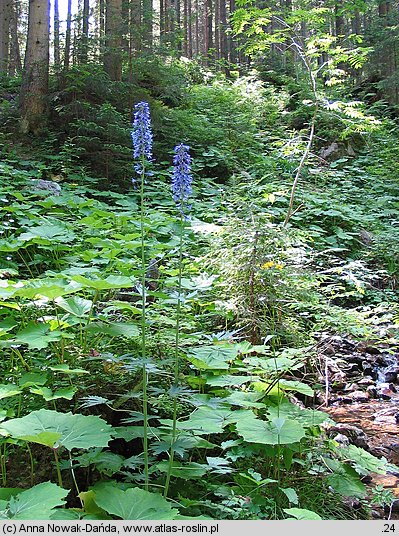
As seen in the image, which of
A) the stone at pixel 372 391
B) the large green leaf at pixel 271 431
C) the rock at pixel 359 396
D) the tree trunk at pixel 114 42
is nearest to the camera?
the large green leaf at pixel 271 431

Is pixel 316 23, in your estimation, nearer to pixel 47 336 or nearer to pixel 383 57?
pixel 47 336

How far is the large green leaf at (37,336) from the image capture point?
2.03 metres

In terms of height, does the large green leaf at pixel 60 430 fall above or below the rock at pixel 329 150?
below

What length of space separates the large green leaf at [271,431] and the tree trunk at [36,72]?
23.7ft

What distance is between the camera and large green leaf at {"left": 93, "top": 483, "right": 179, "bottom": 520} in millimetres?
1429

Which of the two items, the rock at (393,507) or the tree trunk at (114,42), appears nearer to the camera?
the rock at (393,507)

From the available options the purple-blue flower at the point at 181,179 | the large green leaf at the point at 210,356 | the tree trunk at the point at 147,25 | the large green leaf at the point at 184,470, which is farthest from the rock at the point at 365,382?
the tree trunk at the point at 147,25

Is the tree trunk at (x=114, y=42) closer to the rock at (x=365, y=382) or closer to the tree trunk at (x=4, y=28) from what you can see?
the rock at (x=365, y=382)

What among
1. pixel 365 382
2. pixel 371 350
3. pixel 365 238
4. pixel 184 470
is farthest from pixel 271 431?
pixel 365 238

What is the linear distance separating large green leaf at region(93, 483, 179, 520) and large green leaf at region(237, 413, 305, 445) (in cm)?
51

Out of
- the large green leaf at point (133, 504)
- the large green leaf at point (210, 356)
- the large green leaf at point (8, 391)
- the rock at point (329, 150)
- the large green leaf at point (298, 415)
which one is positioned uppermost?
the rock at point (329, 150)

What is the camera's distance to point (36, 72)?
26.7 ft

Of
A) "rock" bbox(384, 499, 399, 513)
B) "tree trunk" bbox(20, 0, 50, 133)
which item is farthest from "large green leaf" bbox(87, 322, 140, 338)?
"tree trunk" bbox(20, 0, 50, 133)

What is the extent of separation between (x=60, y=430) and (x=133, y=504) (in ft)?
1.24
